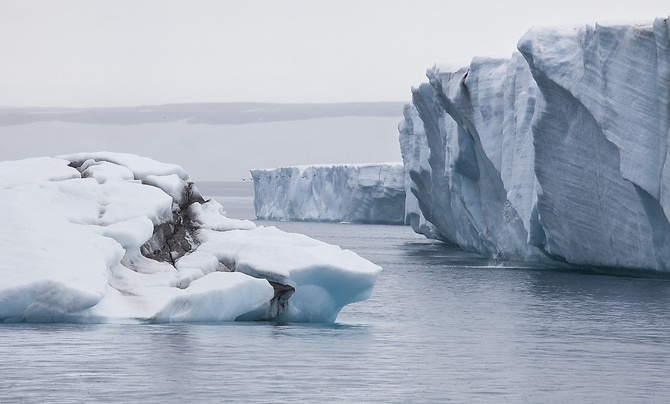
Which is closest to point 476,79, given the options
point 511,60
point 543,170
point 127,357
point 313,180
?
point 511,60

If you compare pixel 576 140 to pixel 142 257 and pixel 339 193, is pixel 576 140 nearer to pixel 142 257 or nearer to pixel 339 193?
pixel 142 257

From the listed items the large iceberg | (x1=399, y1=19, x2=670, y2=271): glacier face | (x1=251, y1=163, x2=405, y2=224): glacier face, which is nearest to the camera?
the large iceberg

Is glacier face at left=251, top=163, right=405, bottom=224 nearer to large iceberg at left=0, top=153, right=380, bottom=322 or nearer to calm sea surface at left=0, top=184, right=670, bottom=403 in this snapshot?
calm sea surface at left=0, top=184, right=670, bottom=403

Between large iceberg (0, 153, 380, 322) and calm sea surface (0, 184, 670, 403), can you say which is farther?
large iceberg (0, 153, 380, 322)

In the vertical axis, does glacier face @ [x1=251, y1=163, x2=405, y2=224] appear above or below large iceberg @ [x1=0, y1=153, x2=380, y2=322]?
below

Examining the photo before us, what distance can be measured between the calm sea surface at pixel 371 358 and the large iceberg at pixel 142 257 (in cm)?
36

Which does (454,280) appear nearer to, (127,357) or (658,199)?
(658,199)

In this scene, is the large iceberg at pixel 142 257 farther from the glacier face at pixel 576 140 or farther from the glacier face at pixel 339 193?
the glacier face at pixel 339 193

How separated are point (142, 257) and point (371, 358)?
4498 millimetres

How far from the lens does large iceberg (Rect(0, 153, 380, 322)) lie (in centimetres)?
1603

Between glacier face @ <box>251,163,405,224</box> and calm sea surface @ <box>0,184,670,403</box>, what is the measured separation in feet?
160

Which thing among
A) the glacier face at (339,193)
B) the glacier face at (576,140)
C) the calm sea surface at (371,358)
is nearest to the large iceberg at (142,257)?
the calm sea surface at (371,358)

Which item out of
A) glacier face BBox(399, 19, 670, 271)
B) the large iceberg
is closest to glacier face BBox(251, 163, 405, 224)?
glacier face BBox(399, 19, 670, 271)

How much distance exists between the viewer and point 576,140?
28922mm
